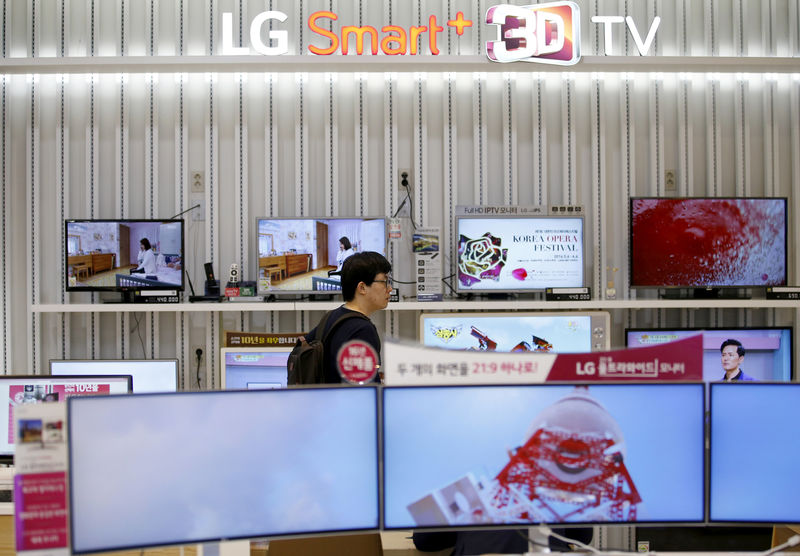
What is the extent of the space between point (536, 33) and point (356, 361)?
3.26 metres

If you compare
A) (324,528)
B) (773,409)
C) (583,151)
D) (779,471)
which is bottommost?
(324,528)

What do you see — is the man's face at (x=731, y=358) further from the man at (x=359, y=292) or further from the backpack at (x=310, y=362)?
the backpack at (x=310, y=362)

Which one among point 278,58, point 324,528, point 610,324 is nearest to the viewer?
point 324,528

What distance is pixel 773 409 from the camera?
5.67ft

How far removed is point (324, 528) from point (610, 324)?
3299 millimetres

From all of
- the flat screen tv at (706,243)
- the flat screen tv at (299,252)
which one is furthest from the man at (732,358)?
the flat screen tv at (299,252)

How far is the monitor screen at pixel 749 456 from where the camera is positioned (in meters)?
1.73

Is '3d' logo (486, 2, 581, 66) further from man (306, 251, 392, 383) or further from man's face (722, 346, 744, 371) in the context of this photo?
man's face (722, 346, 744, 371)

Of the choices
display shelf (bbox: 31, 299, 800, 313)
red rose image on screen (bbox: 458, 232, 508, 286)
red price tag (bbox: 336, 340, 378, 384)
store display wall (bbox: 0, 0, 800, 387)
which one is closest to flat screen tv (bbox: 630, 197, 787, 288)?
display shelf (bbox: 31, 299, 800, 313)

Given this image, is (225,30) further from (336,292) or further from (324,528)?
(324,528)

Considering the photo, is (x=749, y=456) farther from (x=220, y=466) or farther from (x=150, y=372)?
(x=150, y=372)

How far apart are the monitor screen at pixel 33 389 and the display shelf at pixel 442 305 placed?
1.02 meters

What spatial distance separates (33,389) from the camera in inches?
124

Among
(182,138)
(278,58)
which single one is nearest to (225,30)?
(278,58)
